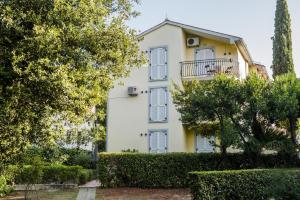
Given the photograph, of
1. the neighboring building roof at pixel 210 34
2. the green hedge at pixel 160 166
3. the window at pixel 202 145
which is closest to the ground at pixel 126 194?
the green hedge at pixel 160 166

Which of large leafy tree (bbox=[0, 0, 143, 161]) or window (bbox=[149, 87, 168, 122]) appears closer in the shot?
large leafy tree (bbox=[0, 0, 143, 161])

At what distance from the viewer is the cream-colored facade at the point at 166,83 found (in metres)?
25.5

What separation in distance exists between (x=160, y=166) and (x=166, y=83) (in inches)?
303

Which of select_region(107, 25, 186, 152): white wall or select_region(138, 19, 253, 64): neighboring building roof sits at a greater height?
select_region(138, 19, 253, 64): neighboring building roof

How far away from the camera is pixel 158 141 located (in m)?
25.6

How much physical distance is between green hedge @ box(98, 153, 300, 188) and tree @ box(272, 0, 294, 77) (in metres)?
12.4

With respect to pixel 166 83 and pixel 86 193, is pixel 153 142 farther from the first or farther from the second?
pixel 86 193

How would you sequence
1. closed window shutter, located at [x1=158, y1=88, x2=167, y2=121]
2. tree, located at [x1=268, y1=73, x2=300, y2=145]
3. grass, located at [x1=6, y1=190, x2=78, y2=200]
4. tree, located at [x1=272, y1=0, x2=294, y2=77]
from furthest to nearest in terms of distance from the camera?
tree, located at [x1=272, y1=0, x2=294, y2=77] → closed window shutter, located at [x1=158, y1=88, x2=167, y2=121] → grass, located at [x1=6, y1=190, x2=78, y2=200] → tree, located at [x1=268, y1=73, x2=300, y2=145]

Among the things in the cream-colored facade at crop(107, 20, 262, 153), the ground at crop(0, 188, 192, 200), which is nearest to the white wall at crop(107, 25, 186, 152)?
the cream-colored facade at crop(107, 20, 262, 153)

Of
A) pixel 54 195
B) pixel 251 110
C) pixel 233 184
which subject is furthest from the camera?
pixel 54 195

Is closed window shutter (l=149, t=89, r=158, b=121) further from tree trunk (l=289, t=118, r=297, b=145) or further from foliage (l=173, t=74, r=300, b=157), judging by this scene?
tree trunk (l=289, t=118, r=297, b=145)

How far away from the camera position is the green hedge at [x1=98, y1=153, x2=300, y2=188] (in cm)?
1866

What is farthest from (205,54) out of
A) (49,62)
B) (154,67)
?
(49,62)

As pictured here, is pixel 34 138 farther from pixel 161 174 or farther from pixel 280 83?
pixel 280 83
